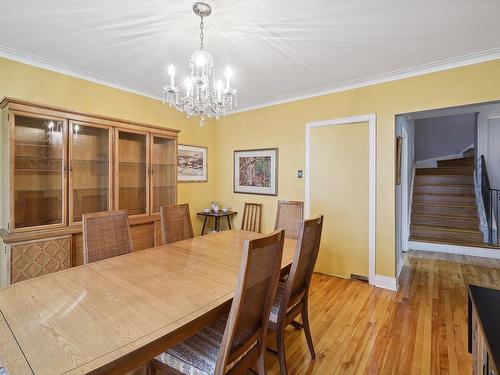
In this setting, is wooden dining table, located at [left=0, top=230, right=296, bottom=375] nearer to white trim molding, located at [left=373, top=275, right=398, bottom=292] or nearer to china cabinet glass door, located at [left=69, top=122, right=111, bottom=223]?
china cabinet glass door, located at [left=69, top=122, right=111, bottom=223]

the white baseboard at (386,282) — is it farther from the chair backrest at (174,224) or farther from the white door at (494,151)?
the white door at (494,151)

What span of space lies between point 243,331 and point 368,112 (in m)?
2.93

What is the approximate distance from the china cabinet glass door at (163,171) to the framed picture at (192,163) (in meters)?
0.42

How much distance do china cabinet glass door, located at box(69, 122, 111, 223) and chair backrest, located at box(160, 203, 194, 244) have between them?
0.94 meters

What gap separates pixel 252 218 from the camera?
4.14m

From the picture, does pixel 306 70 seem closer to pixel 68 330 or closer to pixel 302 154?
pixel 302 154

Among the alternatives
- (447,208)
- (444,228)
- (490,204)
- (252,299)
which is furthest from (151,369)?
(447,208)

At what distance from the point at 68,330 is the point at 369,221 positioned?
3080 mm

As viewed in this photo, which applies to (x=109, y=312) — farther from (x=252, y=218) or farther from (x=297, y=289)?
(x=252, y=218)

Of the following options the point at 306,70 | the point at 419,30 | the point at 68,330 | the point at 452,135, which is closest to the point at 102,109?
the point at 306,70

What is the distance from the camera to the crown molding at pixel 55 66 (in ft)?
7.90

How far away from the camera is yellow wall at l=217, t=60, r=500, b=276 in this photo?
258 centimetres

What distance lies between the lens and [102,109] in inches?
122

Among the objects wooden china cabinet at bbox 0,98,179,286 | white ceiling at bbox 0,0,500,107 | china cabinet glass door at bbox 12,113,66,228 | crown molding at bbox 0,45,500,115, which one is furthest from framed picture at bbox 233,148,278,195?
china cabinet glass door at bbox 12,113,66,228
